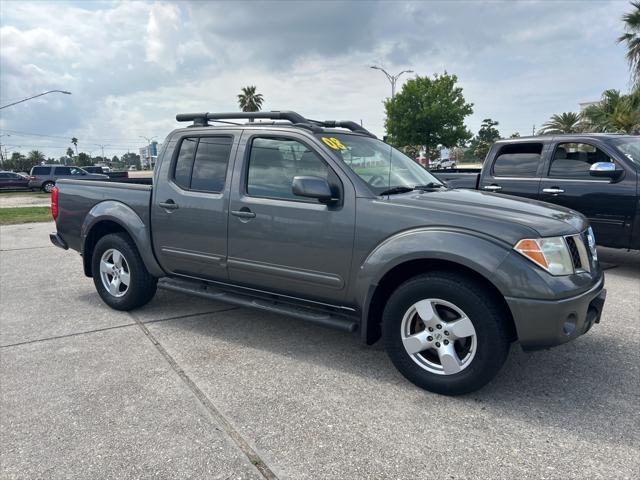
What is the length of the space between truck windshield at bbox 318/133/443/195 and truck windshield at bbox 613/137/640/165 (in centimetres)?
341

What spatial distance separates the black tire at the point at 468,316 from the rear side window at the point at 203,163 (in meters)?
1.81

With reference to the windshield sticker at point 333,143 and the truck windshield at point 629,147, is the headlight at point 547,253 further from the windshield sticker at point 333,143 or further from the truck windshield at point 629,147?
the truck windshield at point 629,147

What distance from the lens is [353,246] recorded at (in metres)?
3.23

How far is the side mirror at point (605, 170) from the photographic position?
18.0 ft

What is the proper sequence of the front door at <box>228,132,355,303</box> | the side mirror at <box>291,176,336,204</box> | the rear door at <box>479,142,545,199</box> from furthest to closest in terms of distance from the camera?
1. the rear door at <box>479,142,545,199</box>
2. the front door at <box>228,132,355,303</box>
3. the side mirror at <box>291,176,336,204</box>

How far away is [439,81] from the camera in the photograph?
3284cm

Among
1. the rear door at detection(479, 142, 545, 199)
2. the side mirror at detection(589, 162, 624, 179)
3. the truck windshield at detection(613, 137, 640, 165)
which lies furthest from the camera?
the rear door at detection(479, 142, 545, 199)

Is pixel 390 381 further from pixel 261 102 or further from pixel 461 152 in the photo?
pixel 461 152

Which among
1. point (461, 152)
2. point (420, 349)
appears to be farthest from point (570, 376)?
point (461, 152)

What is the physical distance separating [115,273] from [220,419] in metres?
2.53

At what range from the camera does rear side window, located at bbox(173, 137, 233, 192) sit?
13.0 ft

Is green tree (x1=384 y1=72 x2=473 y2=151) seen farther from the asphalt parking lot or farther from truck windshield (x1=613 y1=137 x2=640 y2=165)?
the asphalt parking lot

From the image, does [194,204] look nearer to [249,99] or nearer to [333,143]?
[333,143]

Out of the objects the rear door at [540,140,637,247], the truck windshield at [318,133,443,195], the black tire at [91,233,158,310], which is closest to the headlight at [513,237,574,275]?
the truck windshield at [318,133,443,195]
